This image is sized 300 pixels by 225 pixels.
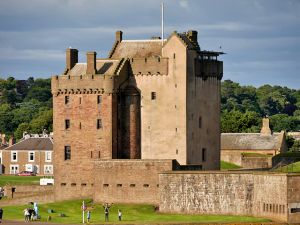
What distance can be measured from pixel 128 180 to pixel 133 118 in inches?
289

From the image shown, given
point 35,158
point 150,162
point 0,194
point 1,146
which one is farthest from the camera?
point 1,146

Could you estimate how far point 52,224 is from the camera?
294ft

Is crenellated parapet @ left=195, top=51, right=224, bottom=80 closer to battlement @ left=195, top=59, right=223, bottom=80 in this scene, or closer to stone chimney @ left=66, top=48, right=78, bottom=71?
battlement @ left=195, top=59, right=223, bottom=80

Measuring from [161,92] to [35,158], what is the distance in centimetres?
5175

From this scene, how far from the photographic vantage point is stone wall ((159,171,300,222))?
295ft

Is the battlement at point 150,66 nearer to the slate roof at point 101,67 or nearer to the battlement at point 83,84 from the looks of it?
the slate roof at point 101,67

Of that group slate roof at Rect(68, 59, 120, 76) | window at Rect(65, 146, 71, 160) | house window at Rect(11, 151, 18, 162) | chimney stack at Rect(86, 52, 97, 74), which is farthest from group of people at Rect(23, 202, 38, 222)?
house window at Rect(11, 151, 18, 162)

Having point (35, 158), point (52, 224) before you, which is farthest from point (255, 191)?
point (35, 158)

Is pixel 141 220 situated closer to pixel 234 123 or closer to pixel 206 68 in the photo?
pixel 206 68

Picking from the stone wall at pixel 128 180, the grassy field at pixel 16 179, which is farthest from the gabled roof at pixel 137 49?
the grassy field at pixel 16 179

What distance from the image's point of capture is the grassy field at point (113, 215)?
90.7 m

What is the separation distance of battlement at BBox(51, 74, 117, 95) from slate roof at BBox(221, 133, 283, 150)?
39235 mm

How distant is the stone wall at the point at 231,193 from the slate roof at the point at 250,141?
4649 cm

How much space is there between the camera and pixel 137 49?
10769 centimetres
